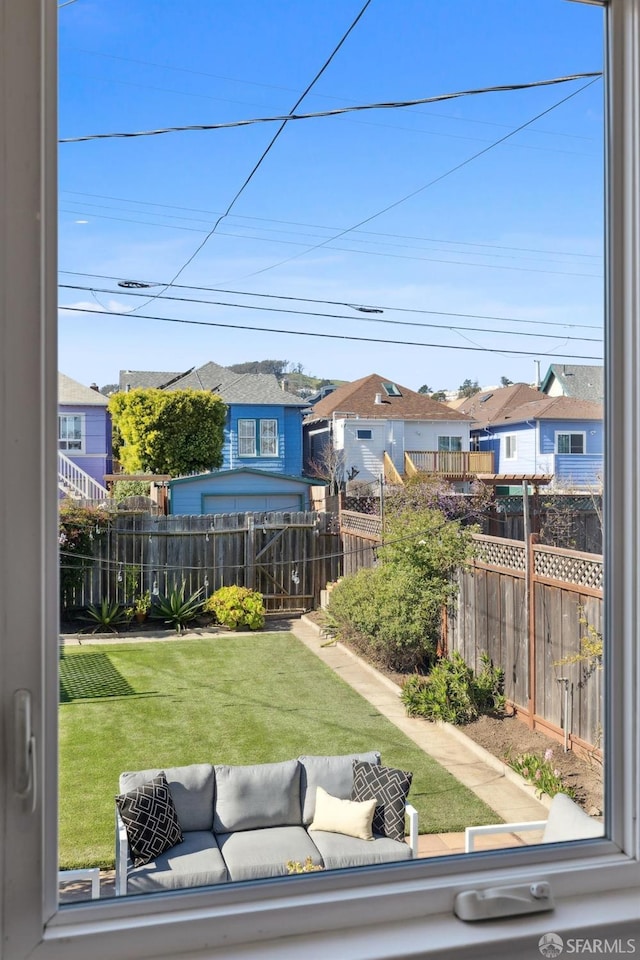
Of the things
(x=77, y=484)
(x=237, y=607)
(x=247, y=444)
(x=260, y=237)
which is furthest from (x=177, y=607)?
(x=260, y=237)

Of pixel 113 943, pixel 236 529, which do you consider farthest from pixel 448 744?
pixel 113 943

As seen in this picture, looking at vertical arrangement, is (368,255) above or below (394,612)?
above

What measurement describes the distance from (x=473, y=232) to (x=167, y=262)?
635 millimetres

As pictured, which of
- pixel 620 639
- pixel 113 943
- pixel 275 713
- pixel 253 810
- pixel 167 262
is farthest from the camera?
pixel 275 713

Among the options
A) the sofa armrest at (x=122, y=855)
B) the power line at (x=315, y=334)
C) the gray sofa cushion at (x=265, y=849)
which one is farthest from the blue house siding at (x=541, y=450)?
the sofa armrest at (x=122, y=855)

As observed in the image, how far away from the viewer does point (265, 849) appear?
142cm

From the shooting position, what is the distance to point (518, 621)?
1878 millimetres

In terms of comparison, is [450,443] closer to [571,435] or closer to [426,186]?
[571,435]

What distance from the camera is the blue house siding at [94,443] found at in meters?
0.95

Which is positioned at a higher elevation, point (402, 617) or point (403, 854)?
point (402, 617)

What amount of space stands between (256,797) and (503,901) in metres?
0.98

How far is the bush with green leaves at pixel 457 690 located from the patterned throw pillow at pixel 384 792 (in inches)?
8.4

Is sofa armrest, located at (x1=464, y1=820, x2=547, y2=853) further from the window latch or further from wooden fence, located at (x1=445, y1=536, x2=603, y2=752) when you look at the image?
the window latch

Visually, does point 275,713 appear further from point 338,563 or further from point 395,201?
point 395,201
